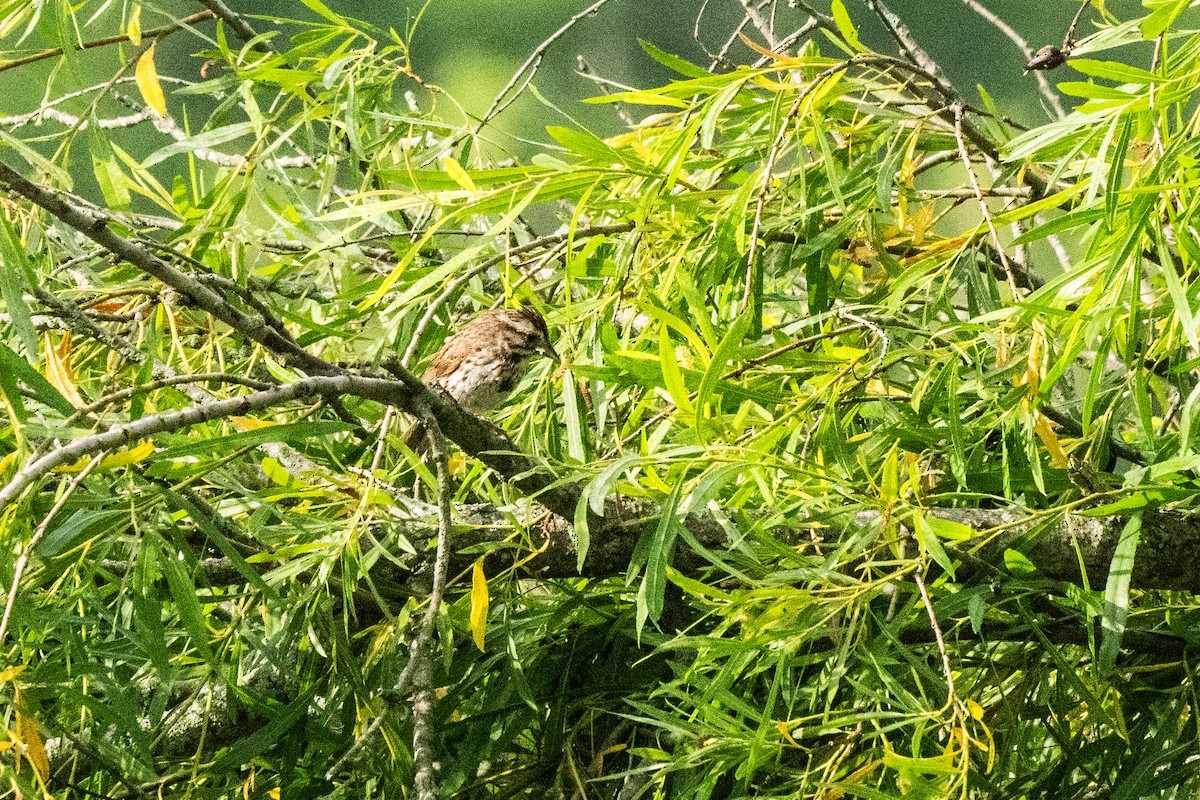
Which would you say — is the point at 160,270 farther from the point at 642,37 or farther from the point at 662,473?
the point at 642,37

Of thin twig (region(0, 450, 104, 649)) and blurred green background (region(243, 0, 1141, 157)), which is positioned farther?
blurred green background (region(243, 0, 1141, 157))

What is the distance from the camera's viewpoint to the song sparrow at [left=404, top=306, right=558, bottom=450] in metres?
1.95

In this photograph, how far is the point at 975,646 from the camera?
1191 millimetres

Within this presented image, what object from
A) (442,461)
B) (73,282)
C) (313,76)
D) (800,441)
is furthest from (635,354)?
(73,282)

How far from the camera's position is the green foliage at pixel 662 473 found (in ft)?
2.70

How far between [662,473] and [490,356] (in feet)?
3.43

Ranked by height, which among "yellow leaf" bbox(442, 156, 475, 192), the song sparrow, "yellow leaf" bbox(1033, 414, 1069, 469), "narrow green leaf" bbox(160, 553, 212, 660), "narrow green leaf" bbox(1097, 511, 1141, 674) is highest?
"yellow leaf" bbox(442, 156, 475, 192)

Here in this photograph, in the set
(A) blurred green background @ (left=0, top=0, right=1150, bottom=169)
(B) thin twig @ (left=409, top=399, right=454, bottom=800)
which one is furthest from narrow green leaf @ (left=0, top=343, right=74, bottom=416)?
(A) blurred green background @ (left=0, top=0, right=1150, bottom=169)

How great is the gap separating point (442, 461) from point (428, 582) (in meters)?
0.29

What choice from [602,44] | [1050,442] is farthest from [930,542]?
[602,44]

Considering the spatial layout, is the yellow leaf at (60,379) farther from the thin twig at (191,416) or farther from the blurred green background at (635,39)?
the blurred green background at (635,39)

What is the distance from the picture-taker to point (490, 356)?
1.96 meters

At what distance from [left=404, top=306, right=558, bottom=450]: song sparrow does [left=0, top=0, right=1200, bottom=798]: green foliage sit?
0.60 m

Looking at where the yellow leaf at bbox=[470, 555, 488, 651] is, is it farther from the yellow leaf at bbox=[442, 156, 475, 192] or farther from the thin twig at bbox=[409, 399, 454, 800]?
the yellow leaf at bbox=[442, 156, 475, 192]
